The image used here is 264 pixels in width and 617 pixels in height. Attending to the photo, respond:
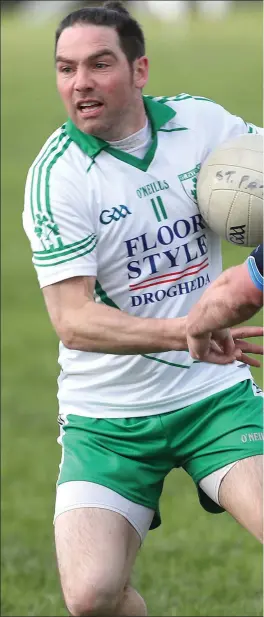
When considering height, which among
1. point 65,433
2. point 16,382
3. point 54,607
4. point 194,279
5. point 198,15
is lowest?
point 198,15

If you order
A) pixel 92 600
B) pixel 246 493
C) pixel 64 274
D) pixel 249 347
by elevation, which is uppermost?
pixel 64 274

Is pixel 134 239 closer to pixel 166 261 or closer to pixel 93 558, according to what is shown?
pixel 166 261

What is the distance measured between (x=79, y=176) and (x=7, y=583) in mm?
3102

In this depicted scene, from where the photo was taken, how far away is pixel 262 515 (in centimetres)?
533

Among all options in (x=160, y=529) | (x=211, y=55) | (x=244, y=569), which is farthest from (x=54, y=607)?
(x=211, y=55)

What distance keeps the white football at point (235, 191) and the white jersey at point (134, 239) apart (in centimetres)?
20

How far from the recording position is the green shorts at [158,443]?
5695mm

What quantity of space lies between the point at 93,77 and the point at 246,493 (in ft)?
5.76

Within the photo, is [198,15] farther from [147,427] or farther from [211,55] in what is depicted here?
[147,427]

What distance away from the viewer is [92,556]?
543 centimetres

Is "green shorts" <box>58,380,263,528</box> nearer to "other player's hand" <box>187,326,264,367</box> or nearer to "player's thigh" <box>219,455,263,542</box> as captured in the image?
"player's thigh" <box>219,455,263,542</box>

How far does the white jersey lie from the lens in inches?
219

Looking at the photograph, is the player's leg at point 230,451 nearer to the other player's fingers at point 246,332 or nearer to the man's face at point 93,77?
the other player's fingers at point 246,332

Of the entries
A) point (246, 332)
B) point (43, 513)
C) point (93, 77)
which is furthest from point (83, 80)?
point (43, 513)
